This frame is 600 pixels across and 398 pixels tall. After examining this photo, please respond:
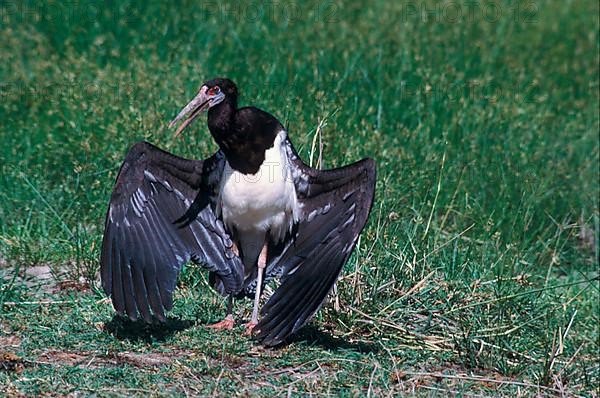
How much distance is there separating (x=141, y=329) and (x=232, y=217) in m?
0.72

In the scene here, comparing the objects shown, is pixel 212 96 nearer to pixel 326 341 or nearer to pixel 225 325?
pixel 225 325

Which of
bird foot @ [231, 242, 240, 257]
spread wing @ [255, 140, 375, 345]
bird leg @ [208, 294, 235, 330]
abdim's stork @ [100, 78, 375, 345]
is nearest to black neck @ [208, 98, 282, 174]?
abdim's stork @ [100, 78, 375, 345]

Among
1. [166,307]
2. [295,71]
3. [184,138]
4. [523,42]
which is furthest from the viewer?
[523,42]

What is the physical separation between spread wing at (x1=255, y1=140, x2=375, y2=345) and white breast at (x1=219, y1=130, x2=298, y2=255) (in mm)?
66

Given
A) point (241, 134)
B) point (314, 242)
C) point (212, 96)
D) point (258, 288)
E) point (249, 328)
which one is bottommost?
point (249, 328)

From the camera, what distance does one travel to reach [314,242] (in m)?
5.84

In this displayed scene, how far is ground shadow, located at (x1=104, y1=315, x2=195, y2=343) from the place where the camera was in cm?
568

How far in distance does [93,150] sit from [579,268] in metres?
3.34

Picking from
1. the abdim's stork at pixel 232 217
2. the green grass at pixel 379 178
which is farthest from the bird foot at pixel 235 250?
the green grass at pixel 379 178

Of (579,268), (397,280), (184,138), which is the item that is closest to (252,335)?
(397,280)

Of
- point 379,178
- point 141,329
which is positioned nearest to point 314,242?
point 141,329

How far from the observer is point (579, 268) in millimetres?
7898

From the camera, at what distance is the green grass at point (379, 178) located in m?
5.52

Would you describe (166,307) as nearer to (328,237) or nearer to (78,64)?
(328,237)
